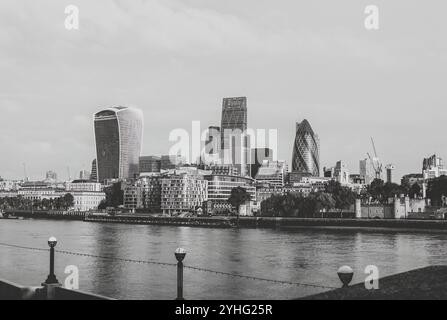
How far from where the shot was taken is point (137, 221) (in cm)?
17862

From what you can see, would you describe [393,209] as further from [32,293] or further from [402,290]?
[32,293]

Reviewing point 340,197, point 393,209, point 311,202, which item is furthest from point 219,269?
point 340,197

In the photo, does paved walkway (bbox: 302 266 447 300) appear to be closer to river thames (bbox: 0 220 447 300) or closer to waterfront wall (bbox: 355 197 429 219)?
river thames (bbox: 0 220 447 300)

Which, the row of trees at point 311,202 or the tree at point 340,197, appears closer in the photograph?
the row of trees at point 311,202

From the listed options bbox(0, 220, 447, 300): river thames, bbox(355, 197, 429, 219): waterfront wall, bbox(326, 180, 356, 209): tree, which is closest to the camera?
bbox(0, 220, 447, 300): river thames

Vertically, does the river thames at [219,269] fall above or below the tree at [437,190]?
below

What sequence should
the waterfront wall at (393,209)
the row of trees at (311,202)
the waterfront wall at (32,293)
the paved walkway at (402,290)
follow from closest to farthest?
the paved walkway at (402,290) → the waterfront wall at (32,293) → the waterfront wall at (393,209) → the row of trees at (311,202)

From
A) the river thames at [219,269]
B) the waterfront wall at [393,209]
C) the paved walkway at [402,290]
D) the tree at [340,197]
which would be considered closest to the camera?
the paved walkway at [402,290]

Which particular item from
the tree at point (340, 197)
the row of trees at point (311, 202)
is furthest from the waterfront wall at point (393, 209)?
the row of trees at point (311, 202)

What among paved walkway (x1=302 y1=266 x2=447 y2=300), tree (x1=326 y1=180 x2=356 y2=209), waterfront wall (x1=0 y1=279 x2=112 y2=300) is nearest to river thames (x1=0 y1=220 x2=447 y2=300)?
waterfront wall (x1=0 y1=279 x2=112 y2=300)

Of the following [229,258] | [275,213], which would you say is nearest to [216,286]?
[229,258]

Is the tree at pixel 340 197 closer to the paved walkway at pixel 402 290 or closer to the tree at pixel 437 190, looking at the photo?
the tree at pixel 437 190

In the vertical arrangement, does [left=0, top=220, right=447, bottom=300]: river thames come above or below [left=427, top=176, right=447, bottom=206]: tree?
below
